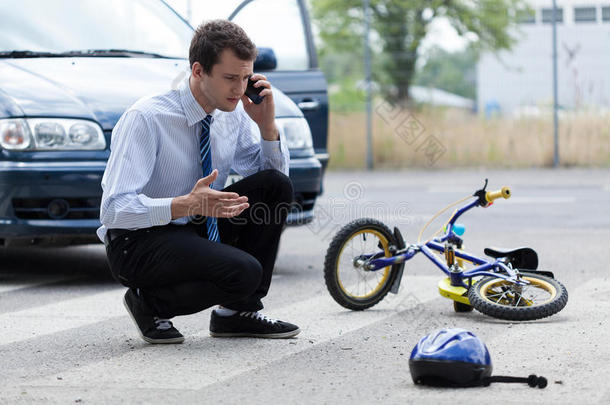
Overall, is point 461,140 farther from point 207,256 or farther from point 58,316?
point 207,256

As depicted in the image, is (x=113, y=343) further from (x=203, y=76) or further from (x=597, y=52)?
(x=597, y=52)

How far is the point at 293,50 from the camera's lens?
388 inches

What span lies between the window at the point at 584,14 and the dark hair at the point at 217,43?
12.7 m

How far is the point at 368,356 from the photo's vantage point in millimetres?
4660

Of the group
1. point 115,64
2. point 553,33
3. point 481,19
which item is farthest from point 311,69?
point 481,19

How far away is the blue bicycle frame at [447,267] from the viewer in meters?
5.59

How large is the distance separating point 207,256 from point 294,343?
59cm

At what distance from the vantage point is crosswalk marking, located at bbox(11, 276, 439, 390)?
4270 mm

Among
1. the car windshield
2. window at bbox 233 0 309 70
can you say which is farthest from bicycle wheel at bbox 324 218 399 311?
window at bbox 233 0 309 70

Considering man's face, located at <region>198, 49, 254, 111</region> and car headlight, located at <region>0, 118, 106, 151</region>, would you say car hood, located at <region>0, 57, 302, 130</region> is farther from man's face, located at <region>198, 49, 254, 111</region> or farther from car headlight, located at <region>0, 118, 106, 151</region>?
man's face, located at <region>198, 49, 254, 111</region>

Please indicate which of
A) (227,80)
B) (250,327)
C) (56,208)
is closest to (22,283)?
(56,208)

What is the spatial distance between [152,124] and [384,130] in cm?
Result: 1307

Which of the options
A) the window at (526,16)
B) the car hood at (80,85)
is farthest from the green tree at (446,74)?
the car hood at (80,85)

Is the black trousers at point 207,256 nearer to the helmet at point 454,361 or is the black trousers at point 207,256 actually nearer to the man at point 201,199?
the man at point 201,199
